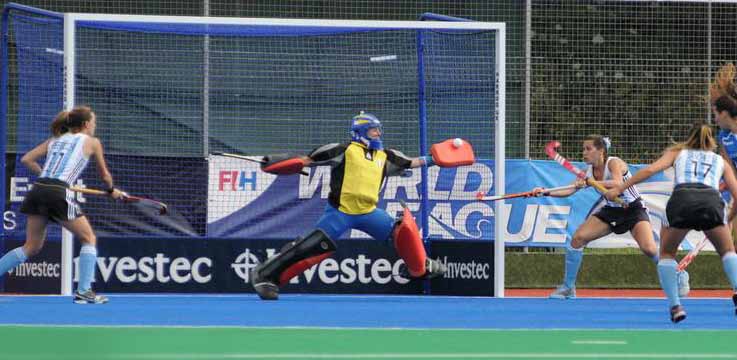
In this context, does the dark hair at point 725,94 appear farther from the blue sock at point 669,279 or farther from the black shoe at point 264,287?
the black shoe at point 264,287

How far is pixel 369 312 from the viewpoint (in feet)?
34.9

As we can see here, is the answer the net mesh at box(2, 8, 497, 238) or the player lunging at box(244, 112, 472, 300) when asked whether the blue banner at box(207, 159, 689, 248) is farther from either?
the player lunging at box(244, 112, 472, 300)

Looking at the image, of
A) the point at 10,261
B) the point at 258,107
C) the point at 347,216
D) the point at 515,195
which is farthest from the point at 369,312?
the point at 258,107

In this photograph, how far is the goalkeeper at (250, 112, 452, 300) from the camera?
39.7 feet

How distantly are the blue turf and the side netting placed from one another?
1180mm

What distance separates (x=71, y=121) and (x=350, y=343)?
4611 millimetres

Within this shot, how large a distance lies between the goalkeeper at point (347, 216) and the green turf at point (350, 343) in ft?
11.4

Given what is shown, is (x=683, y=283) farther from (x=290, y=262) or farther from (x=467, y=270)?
(x=290, y=262)

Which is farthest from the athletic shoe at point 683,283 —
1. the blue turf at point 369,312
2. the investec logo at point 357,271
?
the investec logo at point 357,271

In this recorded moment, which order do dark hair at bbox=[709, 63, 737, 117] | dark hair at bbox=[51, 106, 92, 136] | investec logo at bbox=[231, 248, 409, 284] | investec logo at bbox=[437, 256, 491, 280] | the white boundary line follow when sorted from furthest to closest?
1. investec logo at bbox=[231, 248, 409, 284]
2. investec logo at bbox=[437, 256, 491, 280]
3. dark hair at bbox=[51, 106, 92, 136]
4. dark hair at bbox=[709, 63, 737, 117]
5. the white boundary line

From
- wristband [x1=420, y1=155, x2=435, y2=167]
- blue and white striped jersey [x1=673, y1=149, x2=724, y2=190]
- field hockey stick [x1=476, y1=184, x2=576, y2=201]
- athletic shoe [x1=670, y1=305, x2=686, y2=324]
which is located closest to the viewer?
athletic shoe [x1=670, y1=305, x2=686, y2=324]

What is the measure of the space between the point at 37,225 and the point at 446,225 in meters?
4.49

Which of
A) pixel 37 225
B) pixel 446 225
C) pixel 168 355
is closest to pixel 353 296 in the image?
pixel 446 225

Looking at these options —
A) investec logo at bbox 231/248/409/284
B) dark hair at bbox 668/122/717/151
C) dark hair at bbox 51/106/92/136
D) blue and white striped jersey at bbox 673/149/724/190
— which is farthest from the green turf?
investec logo at bbox 231/248/409/284
